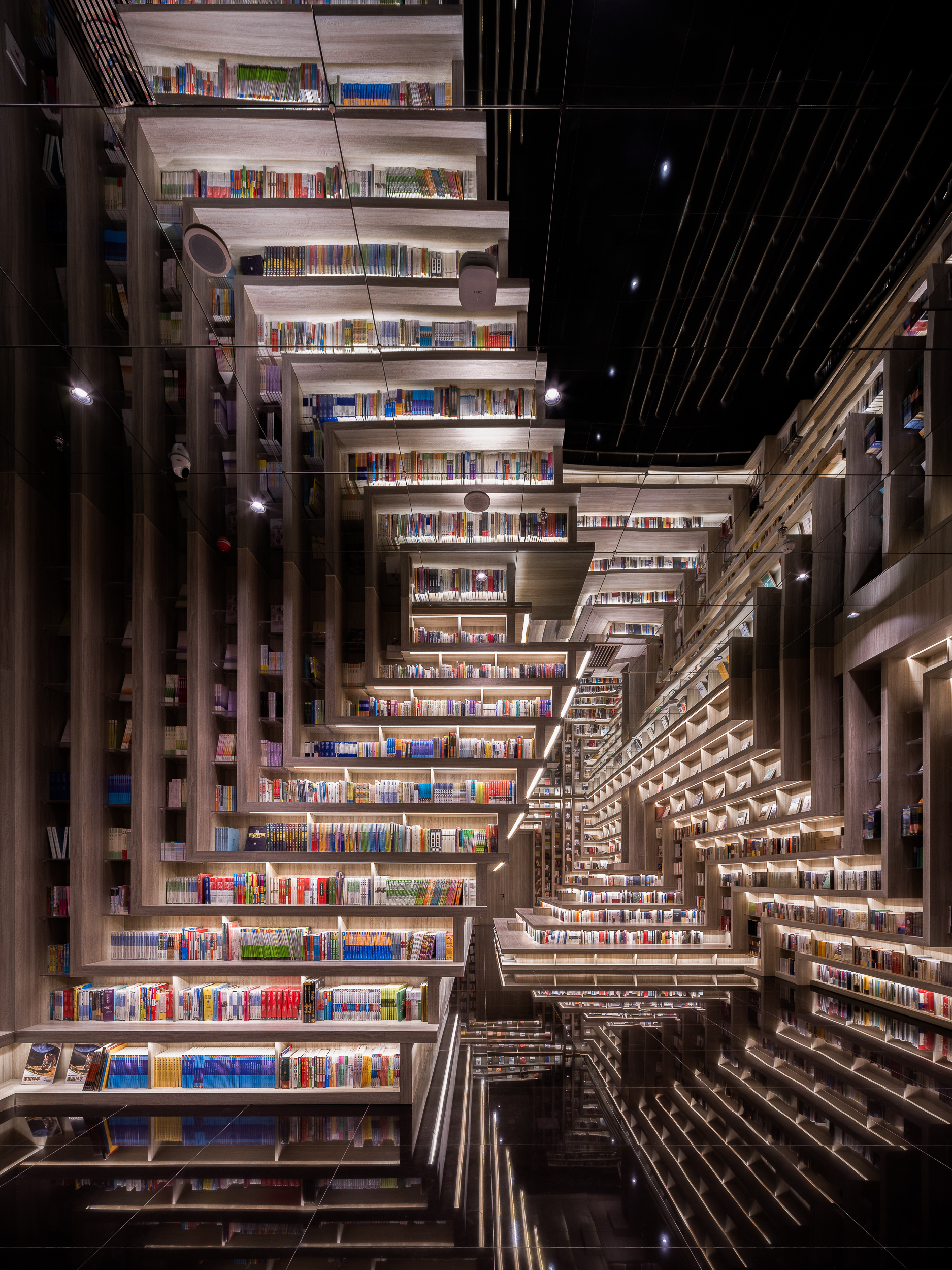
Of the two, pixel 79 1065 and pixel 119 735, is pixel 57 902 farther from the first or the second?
pixel 119 735

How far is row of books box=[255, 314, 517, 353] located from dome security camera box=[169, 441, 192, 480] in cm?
124

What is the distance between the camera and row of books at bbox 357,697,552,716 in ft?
22.6

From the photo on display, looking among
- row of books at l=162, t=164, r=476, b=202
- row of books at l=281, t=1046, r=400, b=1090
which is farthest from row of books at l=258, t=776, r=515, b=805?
row of books at l=162, t=164, r=476, b=202

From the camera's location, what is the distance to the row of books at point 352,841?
19.0 ft

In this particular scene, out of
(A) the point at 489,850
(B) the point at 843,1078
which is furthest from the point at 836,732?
(A) the point at 489,850

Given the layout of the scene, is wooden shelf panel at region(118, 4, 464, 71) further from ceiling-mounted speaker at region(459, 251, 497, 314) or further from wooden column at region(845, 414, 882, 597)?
wooden column at region(845, 414, 882, 597)

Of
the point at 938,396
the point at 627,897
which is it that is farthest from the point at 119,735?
the point at 627,897

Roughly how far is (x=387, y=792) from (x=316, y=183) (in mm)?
4824

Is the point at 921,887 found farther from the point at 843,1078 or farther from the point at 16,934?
the point at 16,934

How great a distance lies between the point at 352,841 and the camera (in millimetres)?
5793

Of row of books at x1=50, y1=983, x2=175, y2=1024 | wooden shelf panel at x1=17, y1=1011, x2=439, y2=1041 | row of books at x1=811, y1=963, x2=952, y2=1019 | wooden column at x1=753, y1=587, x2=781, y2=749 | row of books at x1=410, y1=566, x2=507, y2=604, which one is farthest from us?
wooden column at x1=753, y1=587, x2=781, y2=749

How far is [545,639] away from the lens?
310 inches

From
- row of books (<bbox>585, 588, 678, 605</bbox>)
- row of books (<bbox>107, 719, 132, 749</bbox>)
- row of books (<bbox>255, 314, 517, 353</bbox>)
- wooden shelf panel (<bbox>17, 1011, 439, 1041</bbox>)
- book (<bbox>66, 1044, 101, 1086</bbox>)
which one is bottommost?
book (<bbox>66, 1044, 101, 1086</bbox>)

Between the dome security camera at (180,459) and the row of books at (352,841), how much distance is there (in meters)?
2.69
